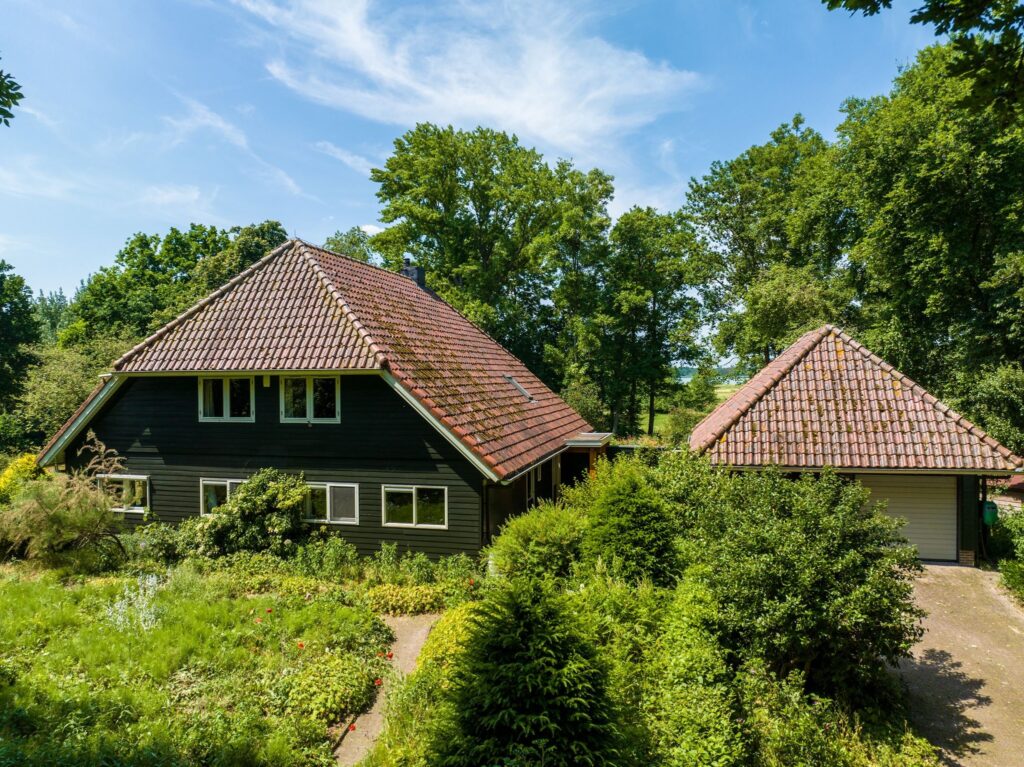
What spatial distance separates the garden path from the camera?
6.68 meters

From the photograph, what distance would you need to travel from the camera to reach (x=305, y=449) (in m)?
13.8

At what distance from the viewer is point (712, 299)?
35.5m

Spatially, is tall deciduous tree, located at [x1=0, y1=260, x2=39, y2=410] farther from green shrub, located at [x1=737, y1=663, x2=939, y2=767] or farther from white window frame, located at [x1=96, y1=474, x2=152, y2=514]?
green shrub, located at [x1=737, y1=663, x2=939, y2=767]

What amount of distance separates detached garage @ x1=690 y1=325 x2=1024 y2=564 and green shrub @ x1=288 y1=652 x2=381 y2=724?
889 cm

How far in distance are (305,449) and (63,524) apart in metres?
5.16

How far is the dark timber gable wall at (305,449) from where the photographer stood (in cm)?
1284

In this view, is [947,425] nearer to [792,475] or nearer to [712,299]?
[792,475]

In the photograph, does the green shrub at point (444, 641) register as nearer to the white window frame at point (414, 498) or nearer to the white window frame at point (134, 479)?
the white window frame at point (414, 498)

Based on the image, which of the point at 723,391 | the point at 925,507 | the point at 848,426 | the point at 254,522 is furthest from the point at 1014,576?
the point at 723,391

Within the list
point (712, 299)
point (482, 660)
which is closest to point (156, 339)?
point (482, 660)

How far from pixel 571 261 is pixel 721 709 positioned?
30.2 meters

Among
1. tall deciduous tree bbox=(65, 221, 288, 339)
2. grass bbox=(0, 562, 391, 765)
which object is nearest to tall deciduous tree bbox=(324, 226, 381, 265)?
tall deciduous tree bbox=(65, 221, 288, 339)

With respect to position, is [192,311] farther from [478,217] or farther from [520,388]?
[478,217]

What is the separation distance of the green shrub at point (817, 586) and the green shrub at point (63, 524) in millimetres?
12981
